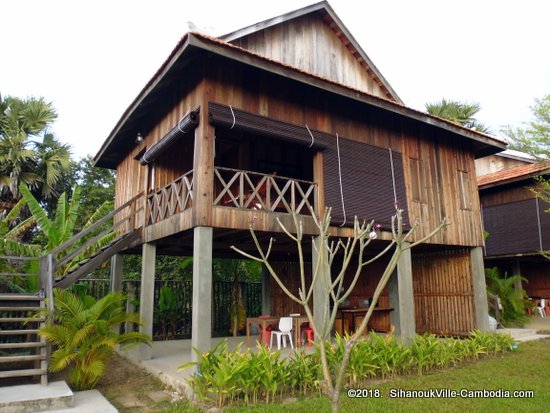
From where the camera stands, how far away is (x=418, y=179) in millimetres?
10914

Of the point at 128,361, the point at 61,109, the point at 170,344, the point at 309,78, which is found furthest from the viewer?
the point at 61,109

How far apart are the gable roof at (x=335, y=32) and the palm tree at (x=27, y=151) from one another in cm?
1045

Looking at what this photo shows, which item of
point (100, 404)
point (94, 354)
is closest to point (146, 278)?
point (94, 354)

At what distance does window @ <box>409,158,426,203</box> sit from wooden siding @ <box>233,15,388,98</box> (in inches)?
100

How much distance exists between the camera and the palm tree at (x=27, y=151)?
15.4m

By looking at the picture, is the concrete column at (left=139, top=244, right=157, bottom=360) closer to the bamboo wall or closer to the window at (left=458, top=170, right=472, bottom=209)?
the bamboo wall

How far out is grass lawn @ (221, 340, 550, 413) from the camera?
17.9ft

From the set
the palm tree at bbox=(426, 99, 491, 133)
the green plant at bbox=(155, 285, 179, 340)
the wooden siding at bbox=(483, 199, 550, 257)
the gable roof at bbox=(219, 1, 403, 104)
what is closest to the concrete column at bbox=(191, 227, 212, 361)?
the gable roof at bbox=(219, 1, 403, 104)

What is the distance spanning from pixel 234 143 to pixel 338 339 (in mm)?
6529

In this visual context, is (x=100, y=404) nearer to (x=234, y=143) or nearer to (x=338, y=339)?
(x=338, y=339)

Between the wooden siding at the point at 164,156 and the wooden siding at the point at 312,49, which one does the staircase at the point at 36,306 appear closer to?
the wooden siding at the point at 164,156

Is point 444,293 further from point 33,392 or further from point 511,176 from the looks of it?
point 33,392

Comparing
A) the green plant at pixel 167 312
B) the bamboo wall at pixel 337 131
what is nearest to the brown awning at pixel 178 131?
the bamboo wall at pixel 337 131

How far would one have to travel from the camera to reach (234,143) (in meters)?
11.7
